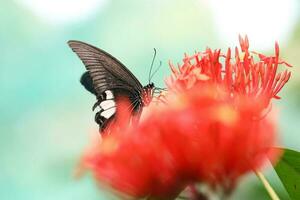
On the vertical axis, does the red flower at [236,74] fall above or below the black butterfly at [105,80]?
below

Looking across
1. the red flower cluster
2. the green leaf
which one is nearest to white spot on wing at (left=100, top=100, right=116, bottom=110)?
the green leaf

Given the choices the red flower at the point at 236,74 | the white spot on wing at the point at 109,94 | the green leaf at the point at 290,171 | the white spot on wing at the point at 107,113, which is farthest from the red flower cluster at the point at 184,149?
the white spot on wing at the point at 109,94

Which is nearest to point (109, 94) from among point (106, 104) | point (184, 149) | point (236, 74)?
point (106, 104)

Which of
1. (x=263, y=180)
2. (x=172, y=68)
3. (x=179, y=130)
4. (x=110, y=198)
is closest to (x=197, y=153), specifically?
(x=179, y=130)

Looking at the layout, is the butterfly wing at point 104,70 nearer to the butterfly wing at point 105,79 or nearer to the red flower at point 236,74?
the butterfly wing at point 105,79

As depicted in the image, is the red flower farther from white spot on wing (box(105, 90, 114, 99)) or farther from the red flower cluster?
white spot on wing (box(105, 90, 114, 99))

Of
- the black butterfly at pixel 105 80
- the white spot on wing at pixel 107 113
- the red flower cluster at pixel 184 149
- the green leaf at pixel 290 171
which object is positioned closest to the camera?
the red flower cluster at pixel 184 149

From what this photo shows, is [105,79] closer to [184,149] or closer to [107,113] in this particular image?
[107,113]

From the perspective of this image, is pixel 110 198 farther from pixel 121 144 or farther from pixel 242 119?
pixel 242 119

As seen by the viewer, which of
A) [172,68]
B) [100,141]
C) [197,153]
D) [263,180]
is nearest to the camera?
[197,153]
